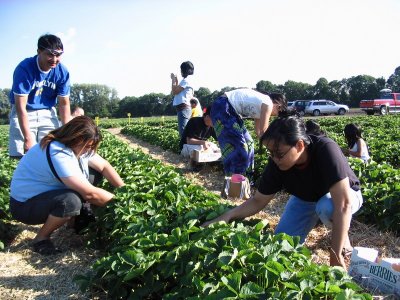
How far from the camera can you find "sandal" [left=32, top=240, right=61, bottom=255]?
3.36 meters

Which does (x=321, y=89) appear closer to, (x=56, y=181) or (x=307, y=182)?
(x=307, y=182)

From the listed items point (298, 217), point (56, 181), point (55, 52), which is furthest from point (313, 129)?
point (55, 52)

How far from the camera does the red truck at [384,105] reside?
93.1 feet

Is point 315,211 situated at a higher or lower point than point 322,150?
lower

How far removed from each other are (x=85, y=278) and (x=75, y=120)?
1.33 meters

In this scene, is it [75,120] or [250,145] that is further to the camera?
[250,145]

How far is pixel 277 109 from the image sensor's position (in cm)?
455

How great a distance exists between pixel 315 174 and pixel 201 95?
66906 mm

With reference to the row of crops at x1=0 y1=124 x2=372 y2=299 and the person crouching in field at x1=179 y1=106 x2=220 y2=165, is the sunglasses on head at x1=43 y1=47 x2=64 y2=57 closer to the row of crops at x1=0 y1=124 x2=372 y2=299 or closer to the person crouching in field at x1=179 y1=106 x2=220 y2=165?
the row of crops at x1=0 y1=124 x2=372 y2=299

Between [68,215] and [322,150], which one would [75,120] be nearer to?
[68,215]

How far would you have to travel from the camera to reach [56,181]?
10.9ft

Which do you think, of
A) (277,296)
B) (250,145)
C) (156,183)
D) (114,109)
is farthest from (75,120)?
(114,109)

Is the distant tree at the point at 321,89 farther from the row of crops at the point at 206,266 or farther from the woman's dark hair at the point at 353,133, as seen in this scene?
the row of crops at the point at 206,266

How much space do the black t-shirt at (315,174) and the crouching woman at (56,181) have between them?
1.43m
